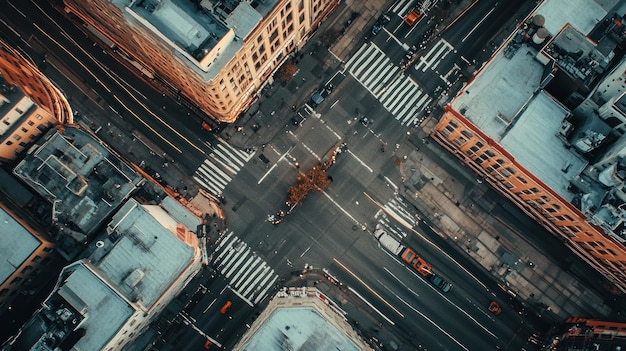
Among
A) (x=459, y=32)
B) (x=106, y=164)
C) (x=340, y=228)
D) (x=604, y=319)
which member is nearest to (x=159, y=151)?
(x=106, y=164)

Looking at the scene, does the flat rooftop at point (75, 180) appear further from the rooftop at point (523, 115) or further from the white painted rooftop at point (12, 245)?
the rooftop at point (523, 115)

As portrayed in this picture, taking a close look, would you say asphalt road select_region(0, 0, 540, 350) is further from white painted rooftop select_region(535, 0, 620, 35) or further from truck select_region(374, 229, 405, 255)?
white painted rooftop select_region(535, 0, 620, 35)

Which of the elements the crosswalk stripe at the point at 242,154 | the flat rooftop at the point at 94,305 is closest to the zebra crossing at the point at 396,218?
the crosswalk stripe at the point at 242,154

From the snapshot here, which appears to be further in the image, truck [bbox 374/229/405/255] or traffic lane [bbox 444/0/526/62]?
traffic lane [bbox 444/0/526/62]

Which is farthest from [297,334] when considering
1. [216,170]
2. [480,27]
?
[480,27]

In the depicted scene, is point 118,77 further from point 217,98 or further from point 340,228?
point 340,228

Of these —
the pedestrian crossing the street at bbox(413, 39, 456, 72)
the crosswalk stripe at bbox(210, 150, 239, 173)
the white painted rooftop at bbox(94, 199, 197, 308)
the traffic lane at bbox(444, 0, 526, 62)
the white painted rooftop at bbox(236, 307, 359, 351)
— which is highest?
the traffic lane at bbox(444, 0, 526, 62)

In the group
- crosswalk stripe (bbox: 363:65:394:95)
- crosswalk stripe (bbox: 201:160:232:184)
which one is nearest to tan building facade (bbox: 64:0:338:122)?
crosswalk stripe (bbox: 201:160:232:184)
